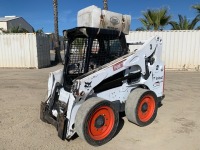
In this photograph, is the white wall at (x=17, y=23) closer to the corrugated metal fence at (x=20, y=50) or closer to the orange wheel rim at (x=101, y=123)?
the corrugated metal fence at (x=20, y=50)

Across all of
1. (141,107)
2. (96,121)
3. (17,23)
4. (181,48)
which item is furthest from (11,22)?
(96,121)

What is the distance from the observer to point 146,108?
4.90 metres

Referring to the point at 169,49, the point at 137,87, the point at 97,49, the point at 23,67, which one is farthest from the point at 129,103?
the point at 23,67

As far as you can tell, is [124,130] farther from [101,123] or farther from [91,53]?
[91,53]

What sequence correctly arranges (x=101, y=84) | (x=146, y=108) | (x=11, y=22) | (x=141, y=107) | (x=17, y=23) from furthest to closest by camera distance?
1. (x=17, y=23)
2. (x=11, y=22)
3. (x=146, y=108)
4. (x=141, y=107)
5. (x=101, y=84)

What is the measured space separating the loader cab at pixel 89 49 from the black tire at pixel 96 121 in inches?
30.5

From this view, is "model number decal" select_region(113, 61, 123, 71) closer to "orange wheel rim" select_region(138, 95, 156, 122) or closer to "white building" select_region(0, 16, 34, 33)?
"orange wheel rim" select_region(138, 95, 156, 122)

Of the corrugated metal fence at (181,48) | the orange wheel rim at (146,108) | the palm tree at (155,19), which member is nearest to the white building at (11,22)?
the palm tree at (155,19)

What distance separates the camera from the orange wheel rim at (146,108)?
15.7 feet

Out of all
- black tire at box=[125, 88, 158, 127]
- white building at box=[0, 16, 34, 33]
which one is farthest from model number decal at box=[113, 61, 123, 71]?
white building at box=[0, 16, 34, 33]

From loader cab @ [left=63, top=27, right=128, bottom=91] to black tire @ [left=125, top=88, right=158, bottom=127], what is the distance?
89 centimetres

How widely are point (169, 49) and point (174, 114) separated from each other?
8485 mm

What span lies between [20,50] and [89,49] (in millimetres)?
11553

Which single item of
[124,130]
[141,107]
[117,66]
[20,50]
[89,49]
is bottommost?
[124,130]
